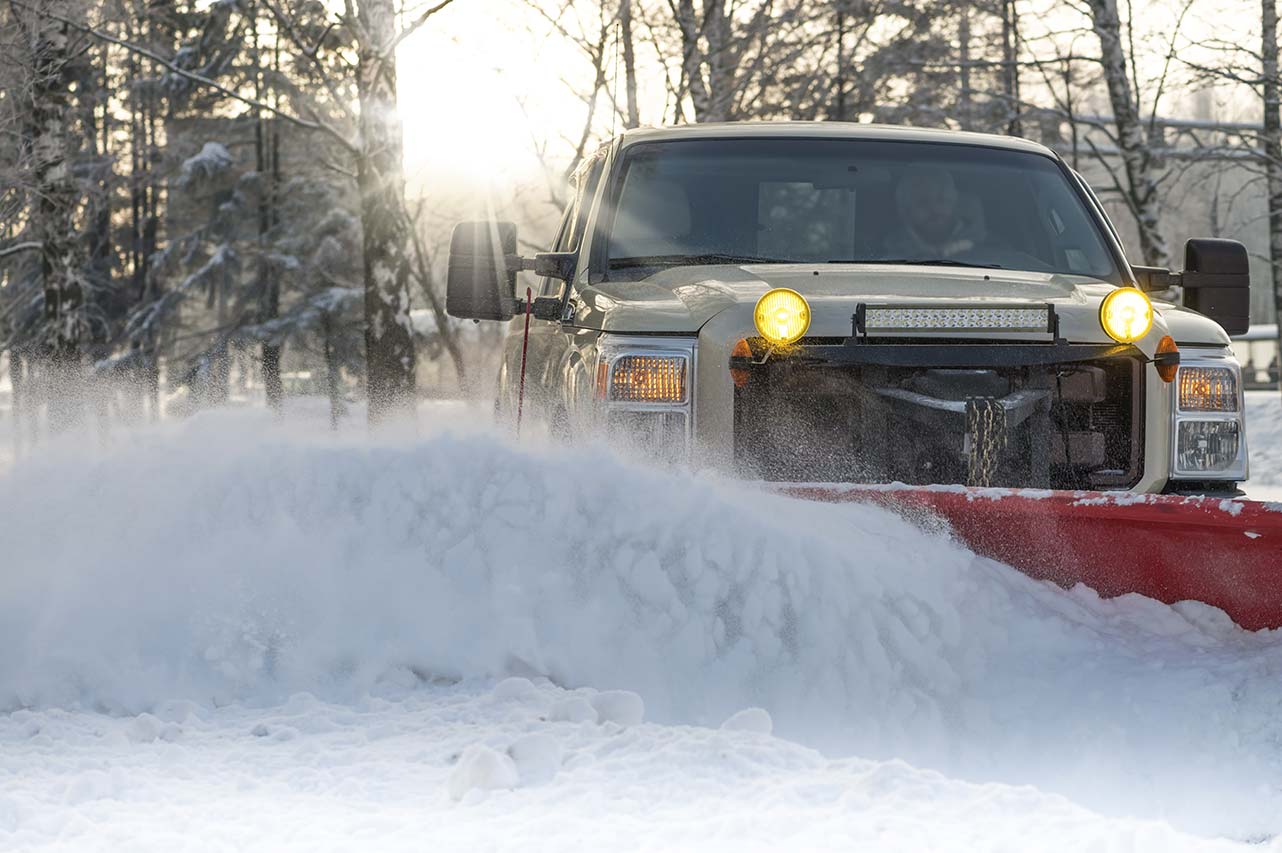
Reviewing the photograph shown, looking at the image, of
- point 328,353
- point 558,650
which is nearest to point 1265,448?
point 558,650

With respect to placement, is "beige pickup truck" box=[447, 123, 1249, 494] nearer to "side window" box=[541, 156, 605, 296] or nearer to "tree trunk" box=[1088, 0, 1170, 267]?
"side window" box=[541, 156, 605, 296]

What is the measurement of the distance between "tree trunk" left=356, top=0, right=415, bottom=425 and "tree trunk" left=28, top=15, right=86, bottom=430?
10.3 ft

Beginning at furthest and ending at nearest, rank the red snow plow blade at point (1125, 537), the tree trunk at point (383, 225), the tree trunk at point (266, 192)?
the tree trunk at point (266, 192)
the tree trunk at point (383, 225)
the red snow plow blade at point (1125, 537)

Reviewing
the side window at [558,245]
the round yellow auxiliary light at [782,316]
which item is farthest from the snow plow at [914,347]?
the side window at [558,245]

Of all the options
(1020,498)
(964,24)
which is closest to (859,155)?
(1020,498)

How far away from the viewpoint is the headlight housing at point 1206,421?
4.28 m

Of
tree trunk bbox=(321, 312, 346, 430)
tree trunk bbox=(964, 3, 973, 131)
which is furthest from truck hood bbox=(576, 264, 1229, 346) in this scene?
tree trunk bbox=(321, 312, 346, 430)

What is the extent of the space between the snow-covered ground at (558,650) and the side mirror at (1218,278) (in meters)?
1.48

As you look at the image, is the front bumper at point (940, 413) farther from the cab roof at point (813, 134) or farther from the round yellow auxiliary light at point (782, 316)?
the cab roof at point (813, 134)

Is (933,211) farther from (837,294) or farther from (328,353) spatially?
(328,353)

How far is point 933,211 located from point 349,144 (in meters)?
8.67

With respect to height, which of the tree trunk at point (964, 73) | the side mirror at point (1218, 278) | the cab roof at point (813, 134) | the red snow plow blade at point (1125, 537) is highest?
the tree trunk at point (964, 73)

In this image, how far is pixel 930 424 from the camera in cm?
416

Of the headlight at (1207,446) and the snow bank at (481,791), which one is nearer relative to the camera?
the snow bank at (481,791)
